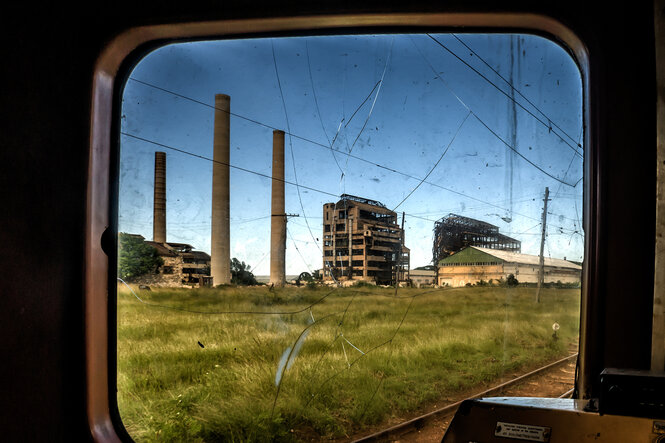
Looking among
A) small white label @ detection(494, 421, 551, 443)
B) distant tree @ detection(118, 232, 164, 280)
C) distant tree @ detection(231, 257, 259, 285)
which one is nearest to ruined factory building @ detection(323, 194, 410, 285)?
distant tree @ detection(231, 257, 259, 285)

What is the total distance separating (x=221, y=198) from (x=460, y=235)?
1.26 m

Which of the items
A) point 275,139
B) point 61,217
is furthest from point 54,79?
point 275,139

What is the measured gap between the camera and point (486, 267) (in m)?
1.94

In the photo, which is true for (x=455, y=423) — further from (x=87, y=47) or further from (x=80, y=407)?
(x=87, y=47)

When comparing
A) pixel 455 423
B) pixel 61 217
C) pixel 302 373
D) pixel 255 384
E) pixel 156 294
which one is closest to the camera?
pixel 455 423

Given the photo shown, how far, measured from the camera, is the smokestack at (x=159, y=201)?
1.80m

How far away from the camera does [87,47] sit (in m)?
1.18

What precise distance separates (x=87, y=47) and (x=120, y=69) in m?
0.10

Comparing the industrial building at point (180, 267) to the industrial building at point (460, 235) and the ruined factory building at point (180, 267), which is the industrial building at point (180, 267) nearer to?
the ruined factory building at point (180, 267)

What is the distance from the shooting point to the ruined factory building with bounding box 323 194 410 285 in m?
1.82

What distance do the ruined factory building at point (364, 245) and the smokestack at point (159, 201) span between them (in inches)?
30.4

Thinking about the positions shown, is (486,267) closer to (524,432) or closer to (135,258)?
(524,432)

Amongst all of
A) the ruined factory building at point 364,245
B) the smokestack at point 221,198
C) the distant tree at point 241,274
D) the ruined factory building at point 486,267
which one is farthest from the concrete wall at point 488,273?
the smokestack at point 221,198

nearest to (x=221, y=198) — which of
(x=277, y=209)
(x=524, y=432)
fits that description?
(x=277, y=209)
